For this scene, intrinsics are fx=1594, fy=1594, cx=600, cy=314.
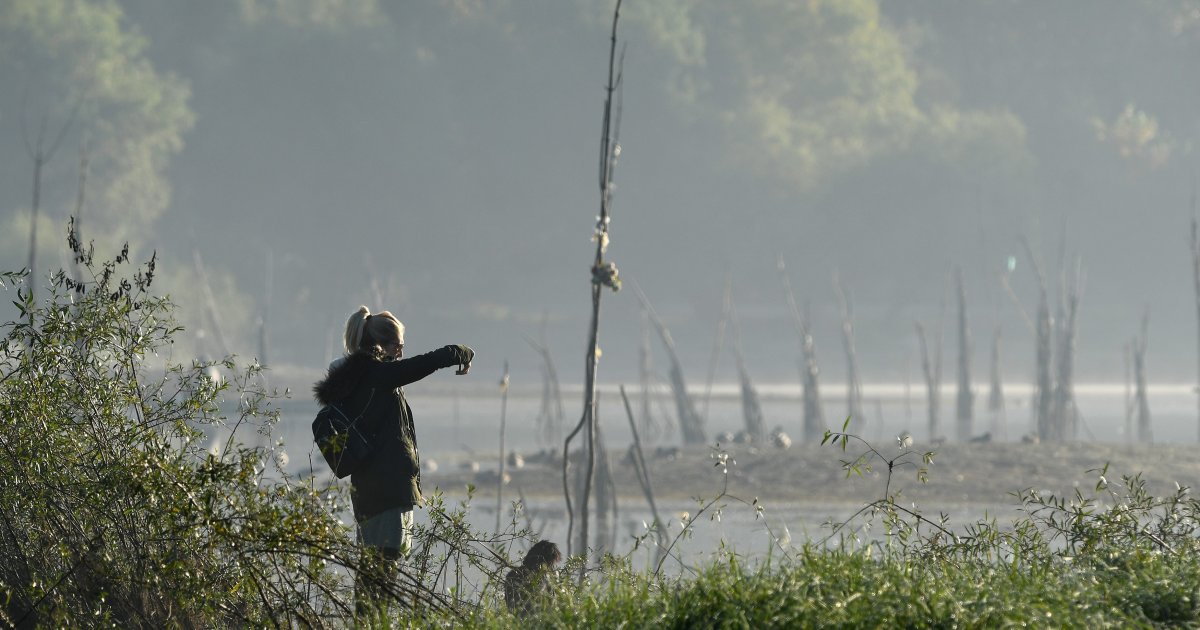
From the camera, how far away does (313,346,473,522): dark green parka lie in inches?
231

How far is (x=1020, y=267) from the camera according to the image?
7025cm

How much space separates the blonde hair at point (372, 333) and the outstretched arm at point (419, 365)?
0.16 meters

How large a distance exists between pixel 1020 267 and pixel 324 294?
30381mm

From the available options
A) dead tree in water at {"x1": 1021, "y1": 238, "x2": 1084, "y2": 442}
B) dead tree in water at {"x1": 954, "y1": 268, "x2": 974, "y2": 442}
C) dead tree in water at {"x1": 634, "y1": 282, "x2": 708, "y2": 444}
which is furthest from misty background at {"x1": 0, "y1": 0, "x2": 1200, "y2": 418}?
dead tree in water at {"x1": 634, "y1": 282, "x2": 708, "y2": 444}

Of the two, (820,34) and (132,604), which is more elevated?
(820,34)

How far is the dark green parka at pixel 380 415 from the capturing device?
5859 mm

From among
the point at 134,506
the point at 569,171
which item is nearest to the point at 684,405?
the point at 134,506

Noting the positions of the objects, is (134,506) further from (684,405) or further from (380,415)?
(684,405)

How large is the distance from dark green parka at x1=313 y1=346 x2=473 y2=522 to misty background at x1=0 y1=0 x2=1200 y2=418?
5521 cm

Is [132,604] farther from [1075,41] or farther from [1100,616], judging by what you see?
[1075,41]

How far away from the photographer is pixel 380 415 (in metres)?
5.93

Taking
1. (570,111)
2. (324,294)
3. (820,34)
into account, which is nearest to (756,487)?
(324,294)

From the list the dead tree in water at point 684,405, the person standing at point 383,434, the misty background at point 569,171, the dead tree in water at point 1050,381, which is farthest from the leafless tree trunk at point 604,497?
the misty background at point 569,171

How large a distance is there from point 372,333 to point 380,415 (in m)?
0.33
